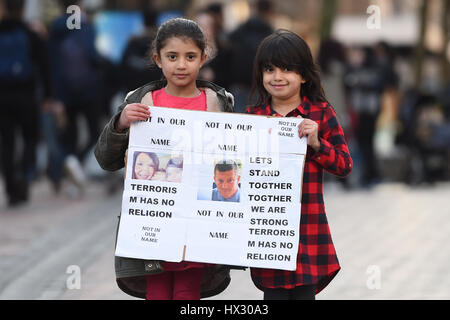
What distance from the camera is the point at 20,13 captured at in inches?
412

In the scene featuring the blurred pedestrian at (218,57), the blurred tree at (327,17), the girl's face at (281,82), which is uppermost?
the blurred tree at (327,17)

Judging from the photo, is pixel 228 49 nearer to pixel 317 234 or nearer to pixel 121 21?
pixel 121 21

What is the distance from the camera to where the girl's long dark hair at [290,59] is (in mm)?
4203

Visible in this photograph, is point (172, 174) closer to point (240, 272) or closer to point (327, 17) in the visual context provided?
point (240, 272)

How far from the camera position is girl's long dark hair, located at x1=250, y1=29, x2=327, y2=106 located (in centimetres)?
420

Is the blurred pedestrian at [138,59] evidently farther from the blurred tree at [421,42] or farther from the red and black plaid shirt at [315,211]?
the blurred tree at [421,42]

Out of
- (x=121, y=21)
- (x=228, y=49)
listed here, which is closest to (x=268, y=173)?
(x=228, y=49)

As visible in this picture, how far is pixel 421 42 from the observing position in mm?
25375

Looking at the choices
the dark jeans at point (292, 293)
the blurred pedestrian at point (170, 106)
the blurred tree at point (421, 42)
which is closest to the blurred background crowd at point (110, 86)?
the blurred pedestrian at point (170, 106)

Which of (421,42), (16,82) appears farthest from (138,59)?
(421,42)

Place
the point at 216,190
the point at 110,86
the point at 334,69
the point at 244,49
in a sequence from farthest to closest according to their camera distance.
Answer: the point at 334,69 → the point at 110,86 → the point at 244,49 → the point at 216,190

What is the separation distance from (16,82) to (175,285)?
642cm

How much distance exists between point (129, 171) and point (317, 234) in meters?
0.77

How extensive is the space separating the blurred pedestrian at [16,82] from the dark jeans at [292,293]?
21.4ft
